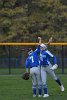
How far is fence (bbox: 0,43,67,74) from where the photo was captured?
31870 mm

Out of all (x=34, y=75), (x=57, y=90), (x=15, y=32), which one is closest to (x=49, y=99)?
(x=34, y=75)

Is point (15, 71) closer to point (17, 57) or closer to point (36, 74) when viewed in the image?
point (17, 57)

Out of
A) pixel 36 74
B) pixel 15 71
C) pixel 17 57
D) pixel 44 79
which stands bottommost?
pixel 17 57

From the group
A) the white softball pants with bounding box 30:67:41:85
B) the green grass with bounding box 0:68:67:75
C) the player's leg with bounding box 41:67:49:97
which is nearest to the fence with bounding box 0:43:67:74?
the green grass with bounding box 0:68:67:75

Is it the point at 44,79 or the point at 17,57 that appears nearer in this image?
the point at 44,79

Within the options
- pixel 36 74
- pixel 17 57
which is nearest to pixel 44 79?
pixel 36 74

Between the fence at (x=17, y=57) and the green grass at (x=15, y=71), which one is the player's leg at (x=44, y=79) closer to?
the green grass at (x=15, y=71)

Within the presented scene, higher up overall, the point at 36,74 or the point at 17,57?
the point at 36,74

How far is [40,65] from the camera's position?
15438 millimetres

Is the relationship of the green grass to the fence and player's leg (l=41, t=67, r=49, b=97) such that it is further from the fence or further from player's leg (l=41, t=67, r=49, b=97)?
player's leg (l=41, t=67, r=49, b=97)

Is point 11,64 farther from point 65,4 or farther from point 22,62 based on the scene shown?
point 65,4

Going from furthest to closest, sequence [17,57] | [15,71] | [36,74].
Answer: [17,57], [15,71], [36,74]

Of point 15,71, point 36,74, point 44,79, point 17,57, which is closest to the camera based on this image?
point 44,79

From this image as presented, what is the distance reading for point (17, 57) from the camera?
36625 millimetres
